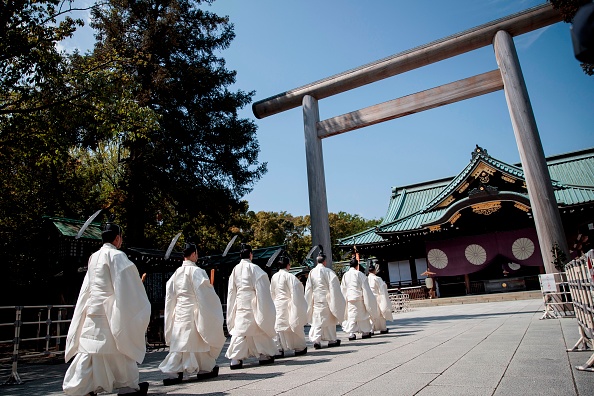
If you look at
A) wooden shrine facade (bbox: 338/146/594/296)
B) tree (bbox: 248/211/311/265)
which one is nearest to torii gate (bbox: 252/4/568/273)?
wooden shrine facade (bbox: 338/146/594/296)

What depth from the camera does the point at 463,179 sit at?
59.9 feet

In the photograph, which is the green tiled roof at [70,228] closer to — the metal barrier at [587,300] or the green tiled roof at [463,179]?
the metal barrier at [587,300]

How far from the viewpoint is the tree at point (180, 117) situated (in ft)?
44.9

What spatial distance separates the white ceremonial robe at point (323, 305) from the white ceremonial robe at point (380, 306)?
1.43 meters

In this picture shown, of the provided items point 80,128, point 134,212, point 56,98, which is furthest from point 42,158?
point 134,212

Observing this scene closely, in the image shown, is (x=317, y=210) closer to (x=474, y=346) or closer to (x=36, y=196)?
(x=474, y=346)

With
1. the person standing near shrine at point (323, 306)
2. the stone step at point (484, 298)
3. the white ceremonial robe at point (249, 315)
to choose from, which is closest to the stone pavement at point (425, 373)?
the white ceremonial robe at point (249, 315)

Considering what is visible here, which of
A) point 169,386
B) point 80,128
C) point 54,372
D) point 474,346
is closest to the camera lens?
point 169,386

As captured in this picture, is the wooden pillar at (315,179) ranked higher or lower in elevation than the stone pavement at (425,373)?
higher

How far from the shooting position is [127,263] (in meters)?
3.69

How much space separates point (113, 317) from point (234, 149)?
12232 mm

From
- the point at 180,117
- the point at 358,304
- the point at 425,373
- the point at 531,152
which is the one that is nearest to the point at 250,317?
the point at 425,373

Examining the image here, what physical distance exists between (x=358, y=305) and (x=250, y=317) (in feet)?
10.5

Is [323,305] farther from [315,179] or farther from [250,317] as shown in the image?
[315,179]
